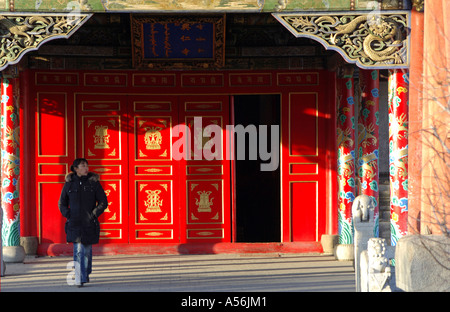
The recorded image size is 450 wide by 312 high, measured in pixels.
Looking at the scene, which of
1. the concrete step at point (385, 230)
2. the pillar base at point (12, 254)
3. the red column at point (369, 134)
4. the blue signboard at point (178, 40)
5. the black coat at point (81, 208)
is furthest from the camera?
the concrete step at point (385, 230)

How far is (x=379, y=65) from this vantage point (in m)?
8.06

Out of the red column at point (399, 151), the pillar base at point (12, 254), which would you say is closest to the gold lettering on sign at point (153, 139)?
the pillar base at point (12, 254)

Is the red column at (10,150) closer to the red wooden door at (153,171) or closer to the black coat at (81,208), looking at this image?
the red wooden door at (153,171)

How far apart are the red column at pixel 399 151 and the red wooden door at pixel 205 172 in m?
3.07

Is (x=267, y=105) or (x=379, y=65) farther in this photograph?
(x=267, y=105)

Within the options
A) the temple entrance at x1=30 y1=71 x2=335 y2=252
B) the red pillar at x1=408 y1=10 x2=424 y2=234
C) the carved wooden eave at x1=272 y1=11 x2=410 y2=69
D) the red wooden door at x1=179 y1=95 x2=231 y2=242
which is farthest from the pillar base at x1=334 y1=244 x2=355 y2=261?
the carved wooden eave at x1=272 y1=11 x2=410 y2=69

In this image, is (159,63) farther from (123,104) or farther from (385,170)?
(385,170)

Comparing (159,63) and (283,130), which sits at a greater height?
(159,63)

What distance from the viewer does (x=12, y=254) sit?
994cm

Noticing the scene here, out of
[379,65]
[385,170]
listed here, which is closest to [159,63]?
[379,65]

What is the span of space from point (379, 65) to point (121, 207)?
4490mm

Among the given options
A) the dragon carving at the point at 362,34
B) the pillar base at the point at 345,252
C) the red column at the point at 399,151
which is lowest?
the pillar base at the point at 345,252

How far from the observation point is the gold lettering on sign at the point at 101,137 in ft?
35.4

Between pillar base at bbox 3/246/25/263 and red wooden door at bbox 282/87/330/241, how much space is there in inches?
143
